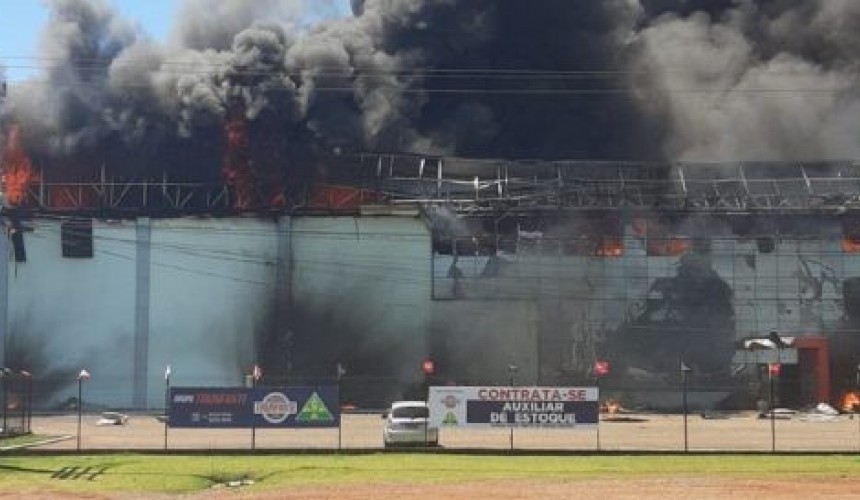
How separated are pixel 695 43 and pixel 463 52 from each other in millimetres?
16610

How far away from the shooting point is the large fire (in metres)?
71.9

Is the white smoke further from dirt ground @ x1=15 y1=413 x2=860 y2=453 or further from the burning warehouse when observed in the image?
dirt ground @ x1=15 y1=413 x2=860 y2=453

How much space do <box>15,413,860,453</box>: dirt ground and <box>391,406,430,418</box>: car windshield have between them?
1.23m

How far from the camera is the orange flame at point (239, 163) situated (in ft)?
238

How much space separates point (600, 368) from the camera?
6262 centimetres

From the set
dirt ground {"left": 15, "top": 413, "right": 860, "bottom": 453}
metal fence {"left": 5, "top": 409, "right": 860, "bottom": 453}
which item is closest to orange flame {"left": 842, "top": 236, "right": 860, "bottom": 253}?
metal fence {"left": 5, "top": 409, "right": 860, "bottom": 453}

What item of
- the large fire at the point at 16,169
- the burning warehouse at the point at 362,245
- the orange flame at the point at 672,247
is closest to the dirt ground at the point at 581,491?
the burning warehouse at the point at 362,245

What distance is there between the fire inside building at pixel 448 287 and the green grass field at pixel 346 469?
40.2 m

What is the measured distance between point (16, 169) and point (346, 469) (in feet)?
181

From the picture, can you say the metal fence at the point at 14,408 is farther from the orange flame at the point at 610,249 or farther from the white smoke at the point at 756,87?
the white smoke at the point at 756,87

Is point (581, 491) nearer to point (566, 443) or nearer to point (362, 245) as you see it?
point (566, 443)

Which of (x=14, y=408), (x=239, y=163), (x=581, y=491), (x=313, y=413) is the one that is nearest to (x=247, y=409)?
(x=313, y=413)

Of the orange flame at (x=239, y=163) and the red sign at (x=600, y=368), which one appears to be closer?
the red sign at (x=600, y=368)

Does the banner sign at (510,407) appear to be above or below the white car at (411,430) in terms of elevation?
above
